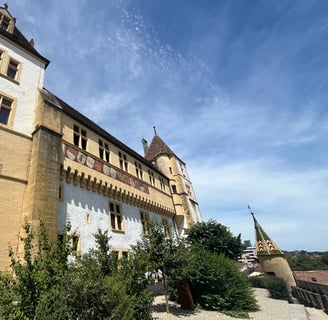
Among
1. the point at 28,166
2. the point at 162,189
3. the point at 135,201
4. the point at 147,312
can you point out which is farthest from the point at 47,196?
the point at 162,189

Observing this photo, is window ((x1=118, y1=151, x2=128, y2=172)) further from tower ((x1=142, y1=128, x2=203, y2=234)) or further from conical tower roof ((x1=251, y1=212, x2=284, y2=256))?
conical tower roof ((x1=251, y1=212, x2=284, y2=256))

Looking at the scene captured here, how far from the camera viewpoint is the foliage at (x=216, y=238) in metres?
24.6

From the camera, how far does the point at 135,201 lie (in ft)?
63.9

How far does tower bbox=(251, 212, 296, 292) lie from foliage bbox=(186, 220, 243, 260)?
4.52 metres

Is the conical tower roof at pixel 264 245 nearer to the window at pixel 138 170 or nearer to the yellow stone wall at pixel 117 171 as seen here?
the yellow stone wall at pixel 117 171

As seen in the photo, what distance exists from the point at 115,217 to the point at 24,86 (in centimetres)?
1053

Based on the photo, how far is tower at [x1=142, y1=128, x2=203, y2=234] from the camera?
28944 mm

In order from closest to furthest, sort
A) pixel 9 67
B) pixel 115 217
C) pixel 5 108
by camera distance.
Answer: pixel 5 108 < pixel 9 67 < pixel 115 217

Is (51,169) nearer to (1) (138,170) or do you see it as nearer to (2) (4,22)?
(1) (138,170)

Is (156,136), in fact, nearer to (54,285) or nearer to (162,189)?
(162,189)

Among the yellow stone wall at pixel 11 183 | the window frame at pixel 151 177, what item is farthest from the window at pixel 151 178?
the yellow stone wall at pixel 11 183

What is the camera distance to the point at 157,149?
36.7 meters

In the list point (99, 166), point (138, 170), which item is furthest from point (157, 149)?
point (99, 166)

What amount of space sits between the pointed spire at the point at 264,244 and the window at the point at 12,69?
31.4 meters
